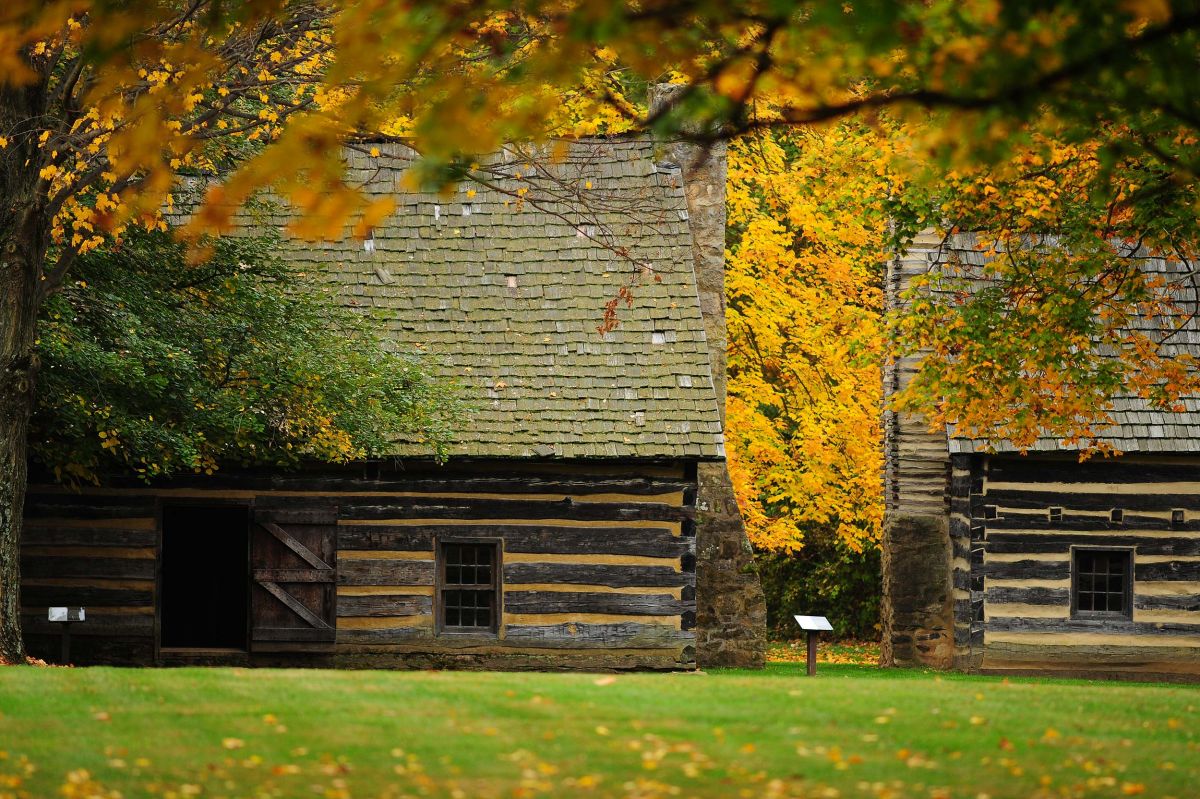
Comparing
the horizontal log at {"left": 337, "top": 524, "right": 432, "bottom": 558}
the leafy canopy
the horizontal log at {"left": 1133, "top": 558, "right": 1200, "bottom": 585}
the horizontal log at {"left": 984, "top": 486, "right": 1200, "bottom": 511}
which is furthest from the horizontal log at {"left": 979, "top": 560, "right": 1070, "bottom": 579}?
the leafy canopy

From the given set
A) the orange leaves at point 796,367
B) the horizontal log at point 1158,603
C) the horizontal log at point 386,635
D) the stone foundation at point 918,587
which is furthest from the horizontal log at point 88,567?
Answer: the horizontal log at point 1158,603

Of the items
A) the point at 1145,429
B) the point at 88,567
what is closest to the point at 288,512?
the point at 88,567

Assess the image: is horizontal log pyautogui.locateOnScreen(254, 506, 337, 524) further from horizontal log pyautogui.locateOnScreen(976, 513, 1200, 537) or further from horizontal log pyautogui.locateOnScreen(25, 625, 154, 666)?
horizontal log pyautogui.locateOnScreen(976, 513, 1200, 537)

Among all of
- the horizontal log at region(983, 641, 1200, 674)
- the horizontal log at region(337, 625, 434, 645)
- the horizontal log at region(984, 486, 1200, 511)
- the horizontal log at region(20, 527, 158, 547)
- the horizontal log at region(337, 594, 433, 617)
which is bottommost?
the horizontal log at region(983, 641, 1200, 674)

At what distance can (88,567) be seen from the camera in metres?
17.5

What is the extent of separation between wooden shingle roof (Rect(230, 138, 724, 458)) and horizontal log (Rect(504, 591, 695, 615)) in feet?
5.68

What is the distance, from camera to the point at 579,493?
17.8m

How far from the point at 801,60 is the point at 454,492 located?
35.0 ft

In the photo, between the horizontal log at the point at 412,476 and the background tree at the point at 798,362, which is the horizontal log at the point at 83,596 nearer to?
the horizontal log at the point at 412,476

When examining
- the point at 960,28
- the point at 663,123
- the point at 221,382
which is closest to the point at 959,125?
the point at 960,28

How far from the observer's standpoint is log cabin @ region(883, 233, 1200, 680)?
19125 mm

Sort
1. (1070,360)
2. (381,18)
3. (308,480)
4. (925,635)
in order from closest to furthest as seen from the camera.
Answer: (381,18)
(1070,360)
(308,480)
(925,635)

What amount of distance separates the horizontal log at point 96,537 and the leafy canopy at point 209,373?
0.96 m

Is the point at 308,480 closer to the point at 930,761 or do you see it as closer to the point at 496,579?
the point at 496,579
